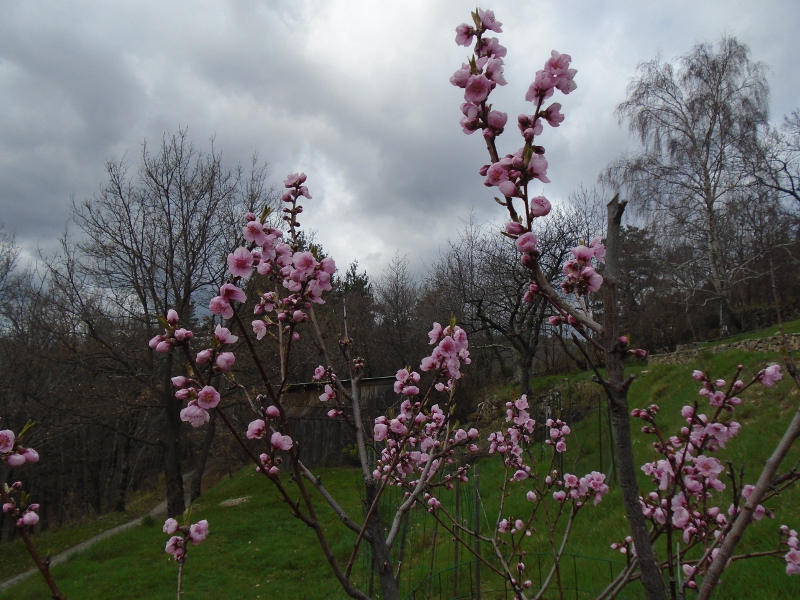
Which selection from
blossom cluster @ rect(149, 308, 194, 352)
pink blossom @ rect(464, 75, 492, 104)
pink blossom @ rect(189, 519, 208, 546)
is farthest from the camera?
pink blossom @ rect(189, 519, 208, 546)

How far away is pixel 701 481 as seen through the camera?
1.79m

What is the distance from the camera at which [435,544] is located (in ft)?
15.3

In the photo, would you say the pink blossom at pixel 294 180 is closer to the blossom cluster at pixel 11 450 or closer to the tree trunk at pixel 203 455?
the blossom cluster at pixel 11 450

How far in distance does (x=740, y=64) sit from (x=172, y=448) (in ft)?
68.0

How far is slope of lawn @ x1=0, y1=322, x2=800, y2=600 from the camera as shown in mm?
3992

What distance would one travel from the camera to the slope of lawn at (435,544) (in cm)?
399

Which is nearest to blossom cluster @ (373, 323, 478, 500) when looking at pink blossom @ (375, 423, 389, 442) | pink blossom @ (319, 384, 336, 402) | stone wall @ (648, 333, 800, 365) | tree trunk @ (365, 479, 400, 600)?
pink blossom @ (375, 423, 389, 442)

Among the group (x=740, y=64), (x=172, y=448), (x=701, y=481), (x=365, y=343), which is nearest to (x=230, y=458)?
(x=365, y=343)

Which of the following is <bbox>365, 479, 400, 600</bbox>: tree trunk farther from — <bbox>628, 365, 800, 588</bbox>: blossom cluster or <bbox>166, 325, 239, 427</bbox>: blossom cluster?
<bbox>628, 365, 800, 588</bbox>: blossom cluster

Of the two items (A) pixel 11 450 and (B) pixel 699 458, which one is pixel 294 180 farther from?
(B) pixel 699 458

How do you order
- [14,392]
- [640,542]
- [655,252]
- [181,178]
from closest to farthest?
[640,542] < [14,392] < [181,178] < [655,252]

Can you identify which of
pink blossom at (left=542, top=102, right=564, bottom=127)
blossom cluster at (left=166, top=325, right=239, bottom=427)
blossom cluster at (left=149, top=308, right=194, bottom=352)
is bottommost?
blossom cluster at (left=166, top=325, right=239, bottom=427)

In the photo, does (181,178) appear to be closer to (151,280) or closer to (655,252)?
(151,280)

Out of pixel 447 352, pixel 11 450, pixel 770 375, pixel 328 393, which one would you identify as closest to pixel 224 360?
pixel 11 450
